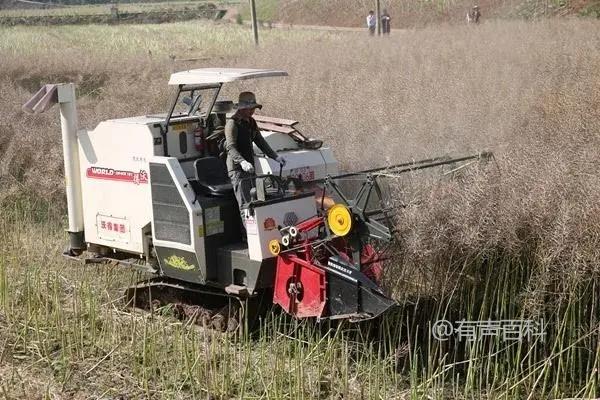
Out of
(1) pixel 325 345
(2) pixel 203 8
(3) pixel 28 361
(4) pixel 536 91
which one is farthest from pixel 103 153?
(2) pixel 203 8

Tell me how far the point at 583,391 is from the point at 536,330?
0.60 m

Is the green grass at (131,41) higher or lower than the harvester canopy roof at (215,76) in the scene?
higher

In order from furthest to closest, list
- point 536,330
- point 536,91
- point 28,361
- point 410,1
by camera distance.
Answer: point 410,1
point 536,91
point 28,361
point 536,330

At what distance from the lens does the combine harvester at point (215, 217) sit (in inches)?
278

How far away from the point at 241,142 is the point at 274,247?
1.28 meters

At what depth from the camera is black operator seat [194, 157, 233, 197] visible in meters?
8.07

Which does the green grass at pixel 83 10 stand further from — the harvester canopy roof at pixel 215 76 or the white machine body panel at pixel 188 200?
the white machine body panel at pixel 188 200

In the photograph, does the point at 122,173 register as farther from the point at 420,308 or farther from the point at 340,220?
the point at 420,308

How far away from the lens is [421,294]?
739 cm

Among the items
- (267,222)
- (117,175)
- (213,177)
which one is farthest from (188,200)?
(117,175)

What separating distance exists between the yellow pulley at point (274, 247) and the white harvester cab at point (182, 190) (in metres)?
0.07

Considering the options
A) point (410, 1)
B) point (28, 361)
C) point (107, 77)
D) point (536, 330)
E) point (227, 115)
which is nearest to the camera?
point (536, 330)

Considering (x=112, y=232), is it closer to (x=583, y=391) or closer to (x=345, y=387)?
(x=345, y=387)

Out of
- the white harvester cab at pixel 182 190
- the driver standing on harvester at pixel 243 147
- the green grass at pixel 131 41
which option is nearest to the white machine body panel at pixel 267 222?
the white harvester cab at pixel 182 190
